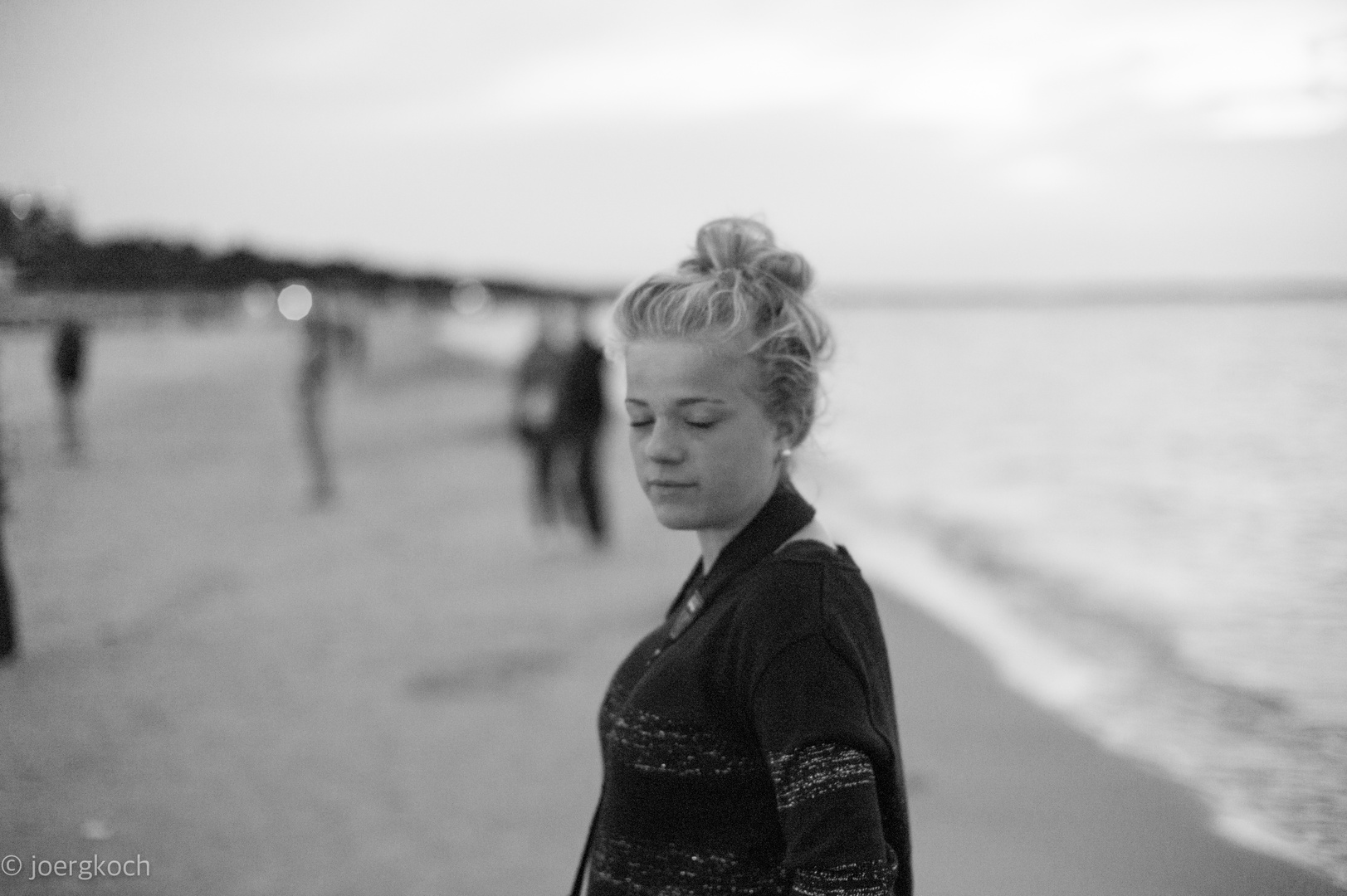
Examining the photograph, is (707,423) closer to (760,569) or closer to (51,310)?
(760,569)

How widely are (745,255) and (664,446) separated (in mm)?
354

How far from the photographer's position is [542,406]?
971 cm

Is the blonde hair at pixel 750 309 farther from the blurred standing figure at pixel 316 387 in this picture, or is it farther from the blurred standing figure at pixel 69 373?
the blurred standing figure at pixel 69 373

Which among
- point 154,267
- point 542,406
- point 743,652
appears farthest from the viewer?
point 154,267

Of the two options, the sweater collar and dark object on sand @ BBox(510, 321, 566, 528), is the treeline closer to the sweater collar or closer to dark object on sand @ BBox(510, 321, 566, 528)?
dark object on sand @ BBox(510, 321, 566, 528)

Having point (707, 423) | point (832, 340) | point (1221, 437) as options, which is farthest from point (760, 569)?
point (1221, 437)

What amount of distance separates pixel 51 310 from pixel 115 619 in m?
44.2

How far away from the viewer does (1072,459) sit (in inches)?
693

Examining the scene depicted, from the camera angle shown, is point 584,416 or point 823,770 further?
point 584,416

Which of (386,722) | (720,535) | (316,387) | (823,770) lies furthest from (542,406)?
(823,770)

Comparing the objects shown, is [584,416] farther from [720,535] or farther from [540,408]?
[720,535]

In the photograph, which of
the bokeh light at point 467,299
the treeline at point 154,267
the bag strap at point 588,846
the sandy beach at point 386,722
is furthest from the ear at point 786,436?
the bokeh light at point 467,299

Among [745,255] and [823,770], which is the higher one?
[745,255]

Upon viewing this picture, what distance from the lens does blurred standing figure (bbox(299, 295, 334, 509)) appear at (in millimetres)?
11078
